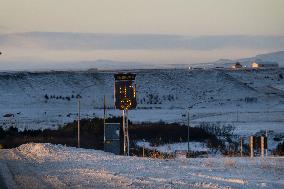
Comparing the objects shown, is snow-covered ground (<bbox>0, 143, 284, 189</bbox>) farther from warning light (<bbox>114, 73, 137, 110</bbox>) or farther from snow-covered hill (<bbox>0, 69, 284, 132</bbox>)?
snow-covered hill (<bbox>0, 69, 284, 132</bbox>)

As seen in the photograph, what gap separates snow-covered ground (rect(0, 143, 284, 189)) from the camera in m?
14.4

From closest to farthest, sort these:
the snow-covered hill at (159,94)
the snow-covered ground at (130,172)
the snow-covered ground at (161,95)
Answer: the snow-covered ground at (130,172) < the snow-covered ground at (161,95) < the snow-covered hill at (159,94)

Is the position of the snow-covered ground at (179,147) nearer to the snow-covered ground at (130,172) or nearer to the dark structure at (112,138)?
the dark structure at (112,138)

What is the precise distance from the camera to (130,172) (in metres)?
16.6

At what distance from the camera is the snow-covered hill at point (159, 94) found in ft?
219

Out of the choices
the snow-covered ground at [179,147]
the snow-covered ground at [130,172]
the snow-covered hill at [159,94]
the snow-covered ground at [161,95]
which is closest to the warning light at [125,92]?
the snow-covered ground at [130,172]

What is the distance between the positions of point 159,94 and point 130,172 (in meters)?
78.6

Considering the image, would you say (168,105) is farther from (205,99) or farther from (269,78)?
(269,78)

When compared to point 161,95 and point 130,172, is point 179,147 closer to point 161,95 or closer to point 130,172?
point 130,172

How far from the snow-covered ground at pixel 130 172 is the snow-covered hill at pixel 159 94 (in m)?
38.7

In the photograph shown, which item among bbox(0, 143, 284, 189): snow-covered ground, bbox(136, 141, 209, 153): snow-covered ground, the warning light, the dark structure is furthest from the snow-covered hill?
bbox(0, 143, 284, 189): snow-covered ground

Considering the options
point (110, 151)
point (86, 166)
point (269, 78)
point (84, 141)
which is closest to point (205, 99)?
point (269, 78)

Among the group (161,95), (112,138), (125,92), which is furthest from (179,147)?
(161,95)

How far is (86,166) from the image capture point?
1828 centimetres
